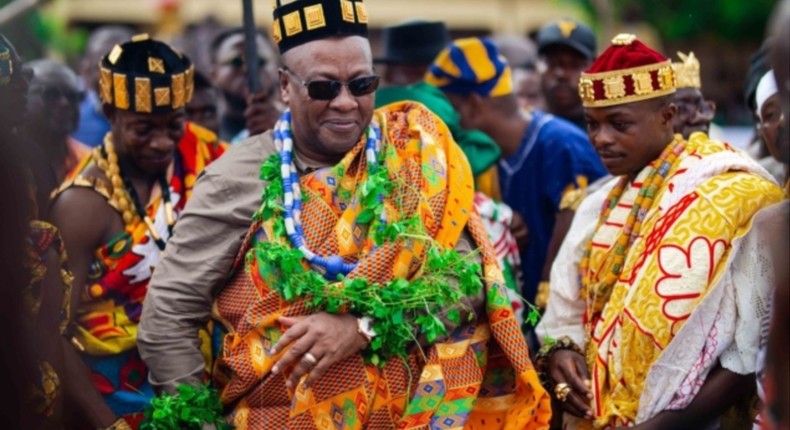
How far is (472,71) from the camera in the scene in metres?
7.76

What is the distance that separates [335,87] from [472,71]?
248 centimetres

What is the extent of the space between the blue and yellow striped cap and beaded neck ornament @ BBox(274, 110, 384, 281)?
220 cm

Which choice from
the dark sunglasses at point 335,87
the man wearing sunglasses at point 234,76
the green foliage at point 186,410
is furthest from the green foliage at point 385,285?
the man wearing sunglasses at point 234,76

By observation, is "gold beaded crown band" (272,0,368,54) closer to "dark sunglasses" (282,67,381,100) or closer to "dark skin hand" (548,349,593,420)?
"dark sunglasses" (282,67,381,100)

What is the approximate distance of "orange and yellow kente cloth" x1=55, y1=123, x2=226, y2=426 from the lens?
6137 millimetres

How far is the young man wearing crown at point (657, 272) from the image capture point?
519cm

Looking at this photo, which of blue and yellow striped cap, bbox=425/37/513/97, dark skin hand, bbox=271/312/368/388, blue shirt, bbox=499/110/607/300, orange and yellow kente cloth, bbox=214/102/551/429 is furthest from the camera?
blue and yellow striped cap, bbox=425/37/513/97

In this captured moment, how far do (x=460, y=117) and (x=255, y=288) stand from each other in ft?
8.28

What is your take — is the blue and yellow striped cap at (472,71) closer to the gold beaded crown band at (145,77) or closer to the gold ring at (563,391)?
the gold beaded crown band at (145,77)

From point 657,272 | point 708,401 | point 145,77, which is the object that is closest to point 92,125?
point 145,77

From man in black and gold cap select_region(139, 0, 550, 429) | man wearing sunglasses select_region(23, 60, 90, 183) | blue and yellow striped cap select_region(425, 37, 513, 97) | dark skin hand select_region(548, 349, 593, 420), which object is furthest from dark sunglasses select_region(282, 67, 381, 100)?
man wearing sunglasses select_region(23, 60, 90, 183)

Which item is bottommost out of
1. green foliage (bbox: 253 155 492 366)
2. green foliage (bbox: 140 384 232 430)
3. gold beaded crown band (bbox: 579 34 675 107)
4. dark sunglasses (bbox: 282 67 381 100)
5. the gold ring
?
the gold ring

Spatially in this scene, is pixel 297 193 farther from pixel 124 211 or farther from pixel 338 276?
pixel 124 211

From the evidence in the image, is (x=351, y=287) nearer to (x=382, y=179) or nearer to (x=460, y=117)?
(x=382, y=179)
